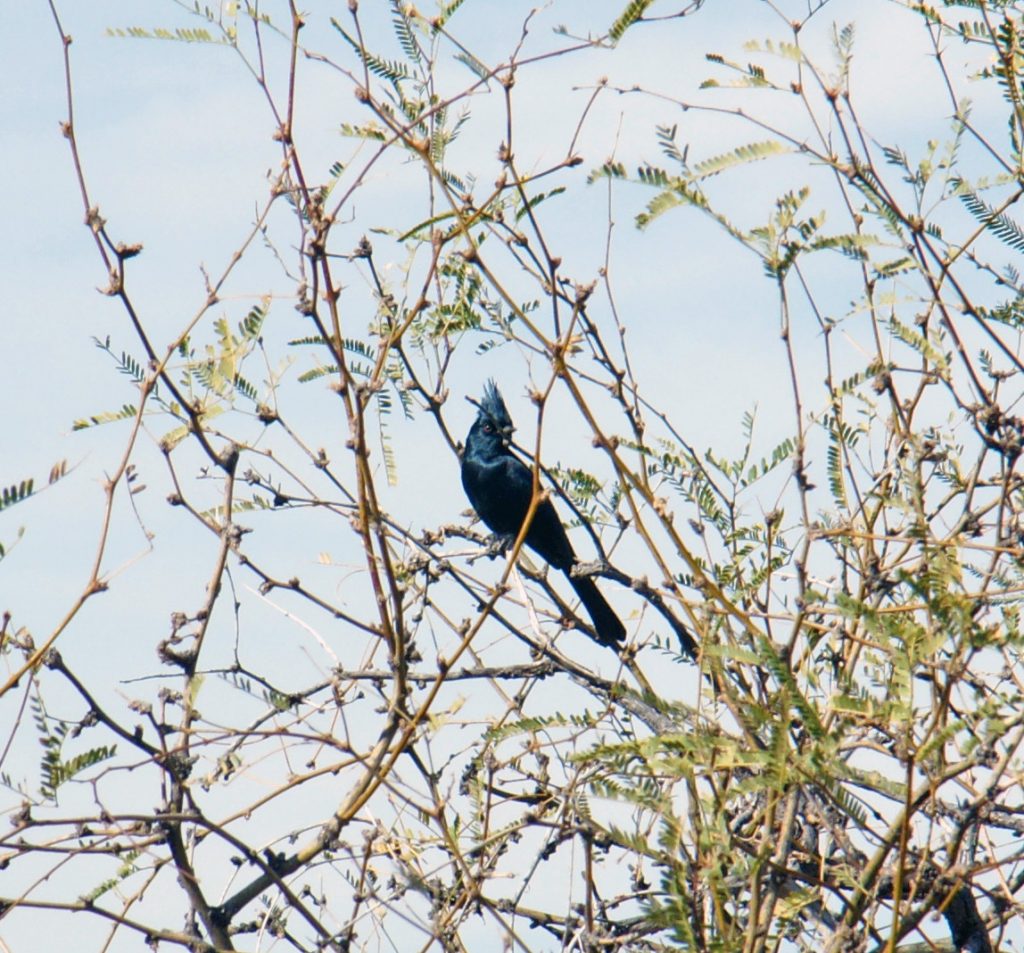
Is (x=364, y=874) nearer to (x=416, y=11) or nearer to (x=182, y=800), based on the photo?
(x=182, y=800)

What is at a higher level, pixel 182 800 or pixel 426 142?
pixel 426 142

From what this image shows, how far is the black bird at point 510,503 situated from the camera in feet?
24.9

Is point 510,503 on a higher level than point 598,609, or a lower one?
higher

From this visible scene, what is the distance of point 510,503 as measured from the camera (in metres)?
7.73

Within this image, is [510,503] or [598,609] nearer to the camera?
[598,609]

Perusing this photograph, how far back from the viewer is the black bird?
7582 mm

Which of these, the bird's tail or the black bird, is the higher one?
the black bird

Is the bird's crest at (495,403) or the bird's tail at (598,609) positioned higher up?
the bird's crest at (495,403)

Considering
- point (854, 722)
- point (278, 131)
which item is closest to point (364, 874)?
point (854, 722)

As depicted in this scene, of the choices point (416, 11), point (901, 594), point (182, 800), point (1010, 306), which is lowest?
point (182, 800)

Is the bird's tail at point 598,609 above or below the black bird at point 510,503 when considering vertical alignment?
below

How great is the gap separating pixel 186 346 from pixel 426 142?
733 millimetres

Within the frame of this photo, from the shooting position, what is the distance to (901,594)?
398 centimetres

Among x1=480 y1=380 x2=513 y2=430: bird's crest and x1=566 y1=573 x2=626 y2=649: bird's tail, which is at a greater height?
x1=480 y1=380 x2=513 y2=430: bird's crest
